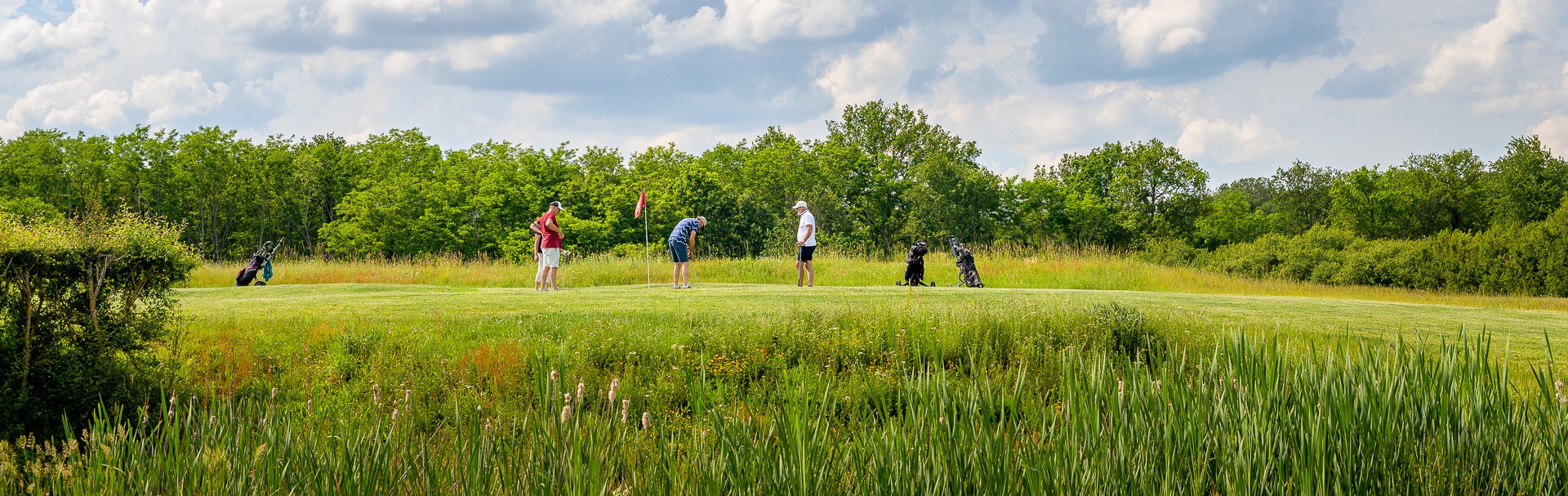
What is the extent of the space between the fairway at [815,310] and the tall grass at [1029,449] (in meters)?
4.72

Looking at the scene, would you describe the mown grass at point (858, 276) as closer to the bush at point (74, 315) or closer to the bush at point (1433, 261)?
the bush at point (1433, 261)

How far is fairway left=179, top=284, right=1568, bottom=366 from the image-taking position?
970 cm

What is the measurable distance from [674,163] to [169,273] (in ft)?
184

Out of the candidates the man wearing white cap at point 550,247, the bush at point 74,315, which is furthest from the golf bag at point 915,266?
the bush at point 74,315

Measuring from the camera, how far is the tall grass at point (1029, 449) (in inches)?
117

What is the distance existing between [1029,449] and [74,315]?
7.04 meters

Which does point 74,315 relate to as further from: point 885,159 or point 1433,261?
point 885,159

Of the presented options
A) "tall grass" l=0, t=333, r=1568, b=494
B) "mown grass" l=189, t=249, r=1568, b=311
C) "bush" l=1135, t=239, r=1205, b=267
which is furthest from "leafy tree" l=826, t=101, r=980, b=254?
"tall grass" l=0, t=333, r=1568, b=494

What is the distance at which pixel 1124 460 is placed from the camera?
3002 mm

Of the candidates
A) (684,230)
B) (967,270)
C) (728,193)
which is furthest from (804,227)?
(728,193)

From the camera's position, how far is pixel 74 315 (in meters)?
7.03

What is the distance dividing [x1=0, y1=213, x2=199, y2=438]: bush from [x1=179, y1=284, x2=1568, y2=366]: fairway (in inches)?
80.7

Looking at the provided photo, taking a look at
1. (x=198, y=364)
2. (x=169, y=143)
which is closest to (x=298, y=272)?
(x=198, y=364)

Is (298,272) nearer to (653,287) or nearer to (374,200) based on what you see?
(653,287)
